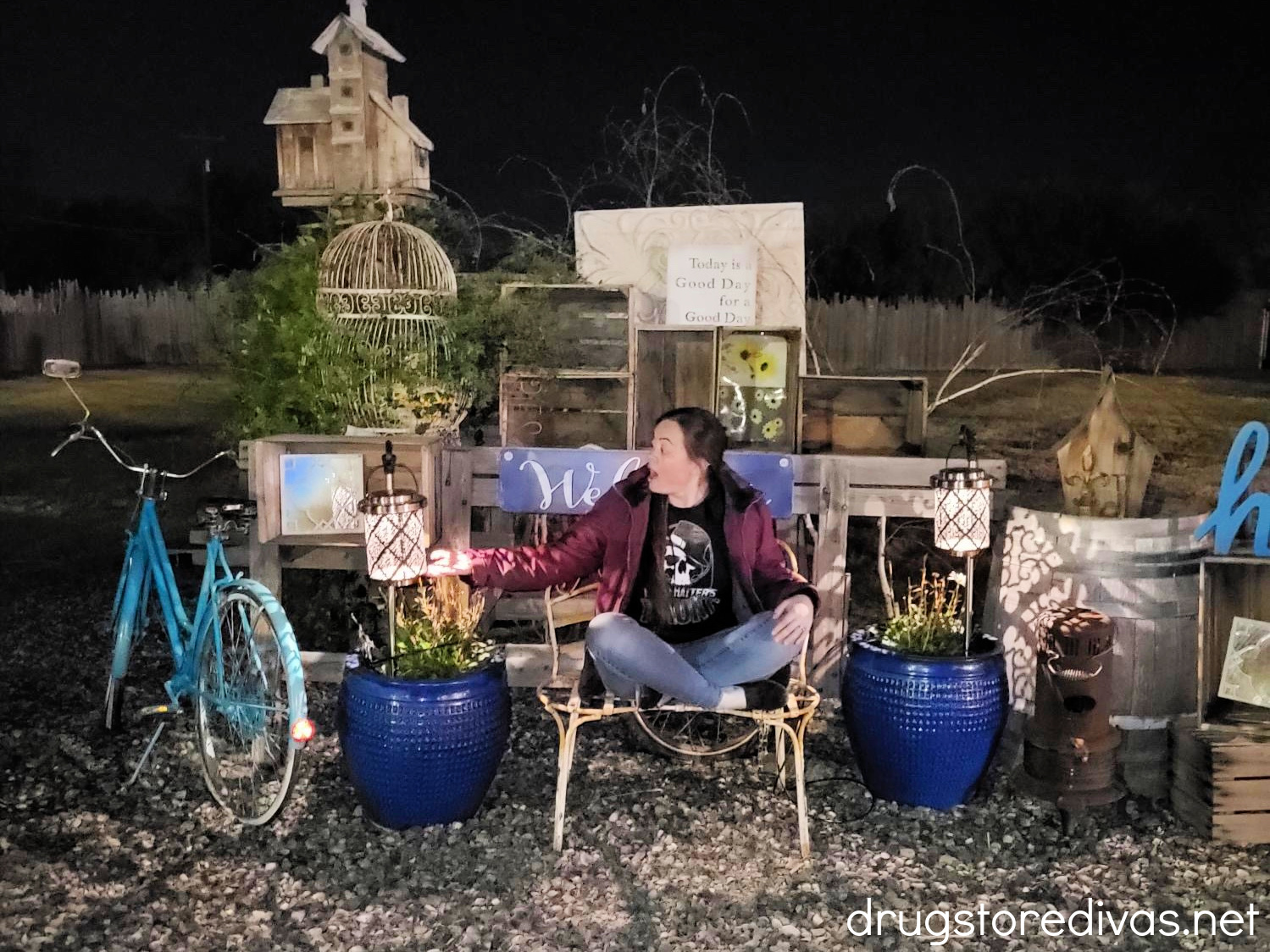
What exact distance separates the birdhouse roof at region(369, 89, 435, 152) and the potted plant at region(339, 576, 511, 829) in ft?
9.82

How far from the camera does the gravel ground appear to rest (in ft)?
9.34

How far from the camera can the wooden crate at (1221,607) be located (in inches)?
138

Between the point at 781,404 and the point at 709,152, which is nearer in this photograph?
the point at 781,404

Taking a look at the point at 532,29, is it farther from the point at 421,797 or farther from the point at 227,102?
the point at 421,797

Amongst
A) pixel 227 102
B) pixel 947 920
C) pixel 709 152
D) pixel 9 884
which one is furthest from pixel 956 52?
pixel 9 884

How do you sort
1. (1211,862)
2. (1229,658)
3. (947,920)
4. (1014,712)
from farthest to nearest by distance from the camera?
1. (1014,712)
2. (1229,658)
3. (1211,862)
4. (947,920)

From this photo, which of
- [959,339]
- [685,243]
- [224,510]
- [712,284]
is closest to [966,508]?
[712,284]

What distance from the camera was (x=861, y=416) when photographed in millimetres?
5023

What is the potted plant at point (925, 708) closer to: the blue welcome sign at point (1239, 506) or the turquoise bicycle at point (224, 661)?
the blue welcome sign at point (1239, 506)

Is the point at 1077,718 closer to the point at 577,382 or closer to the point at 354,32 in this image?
the point at 577,382

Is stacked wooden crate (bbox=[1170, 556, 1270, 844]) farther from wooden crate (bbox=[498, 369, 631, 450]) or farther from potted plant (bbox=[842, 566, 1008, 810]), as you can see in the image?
wooden crate (bbox=[498, 369, 631, 450])

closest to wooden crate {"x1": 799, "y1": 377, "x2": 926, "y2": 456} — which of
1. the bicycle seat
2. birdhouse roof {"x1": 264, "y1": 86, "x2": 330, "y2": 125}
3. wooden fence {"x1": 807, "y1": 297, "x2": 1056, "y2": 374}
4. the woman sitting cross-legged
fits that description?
wooden fence {"x1": 807, "y1": 297, "x2": 1056, "y2": 374}

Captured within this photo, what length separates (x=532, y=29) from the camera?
6.53m

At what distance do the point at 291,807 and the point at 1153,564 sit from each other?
3.04 m
